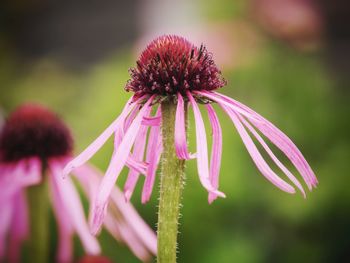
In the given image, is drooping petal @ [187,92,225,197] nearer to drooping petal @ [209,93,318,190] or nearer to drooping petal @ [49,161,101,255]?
drooping petal @ [209,93,318,190]

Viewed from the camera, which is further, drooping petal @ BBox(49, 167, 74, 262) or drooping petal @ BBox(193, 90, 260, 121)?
drooping petal @ BBox(49, 167, 74, 262)

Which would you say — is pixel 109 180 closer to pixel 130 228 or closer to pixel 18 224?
pixel 130 228

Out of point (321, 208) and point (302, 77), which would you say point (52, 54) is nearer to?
point (302, 77)

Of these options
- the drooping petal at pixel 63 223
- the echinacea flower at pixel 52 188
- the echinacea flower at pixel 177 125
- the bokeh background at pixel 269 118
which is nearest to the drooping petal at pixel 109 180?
the echinacea flower at pixel 177 125

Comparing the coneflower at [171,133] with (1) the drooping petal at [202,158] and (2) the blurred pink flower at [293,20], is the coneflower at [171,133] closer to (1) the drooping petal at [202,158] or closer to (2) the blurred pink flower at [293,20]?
(1) the drooping petal at [202,158]

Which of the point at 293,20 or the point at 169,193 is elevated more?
the point at 293,20

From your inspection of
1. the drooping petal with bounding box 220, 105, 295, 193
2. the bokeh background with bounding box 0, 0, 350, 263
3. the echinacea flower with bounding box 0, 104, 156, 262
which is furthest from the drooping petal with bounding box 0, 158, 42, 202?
the bokeh background with bounding box 0, 0, 350, 263

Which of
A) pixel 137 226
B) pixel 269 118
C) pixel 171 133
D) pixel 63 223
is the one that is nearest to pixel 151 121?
pixel 171 133

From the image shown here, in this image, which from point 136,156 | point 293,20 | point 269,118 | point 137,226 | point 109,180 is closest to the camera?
point 109,180
